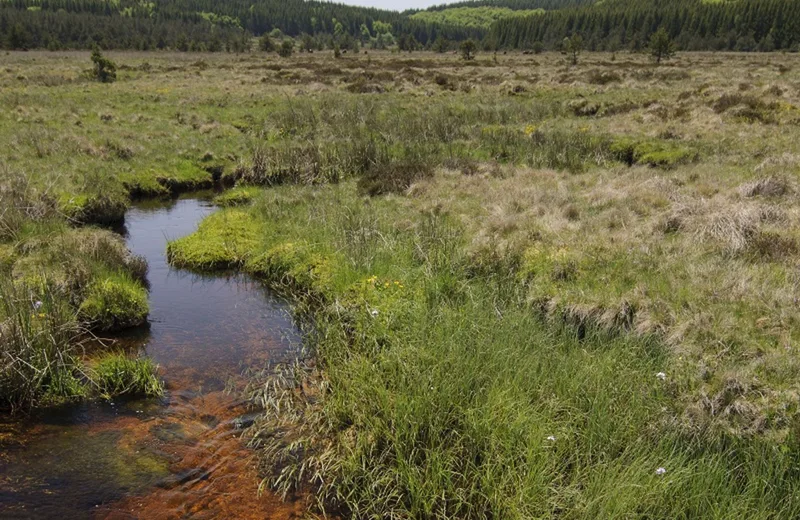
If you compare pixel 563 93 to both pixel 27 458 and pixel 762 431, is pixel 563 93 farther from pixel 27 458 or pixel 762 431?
pixel 27 458

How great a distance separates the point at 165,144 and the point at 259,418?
51.8ft

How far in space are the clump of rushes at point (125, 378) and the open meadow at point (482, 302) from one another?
0.13ft

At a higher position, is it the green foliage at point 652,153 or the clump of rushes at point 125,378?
the green foliage at point 652,153

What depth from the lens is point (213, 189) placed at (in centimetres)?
1689

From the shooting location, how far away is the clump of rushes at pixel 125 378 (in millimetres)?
6605

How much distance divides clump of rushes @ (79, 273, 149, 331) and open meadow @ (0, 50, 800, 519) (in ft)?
0.16

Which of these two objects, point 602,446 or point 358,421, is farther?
point 358,421

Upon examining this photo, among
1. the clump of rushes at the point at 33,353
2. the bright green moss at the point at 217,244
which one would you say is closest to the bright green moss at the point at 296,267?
the bright green moss at the point at 217,244

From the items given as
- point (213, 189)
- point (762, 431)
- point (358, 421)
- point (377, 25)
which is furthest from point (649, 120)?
point (377, 25)

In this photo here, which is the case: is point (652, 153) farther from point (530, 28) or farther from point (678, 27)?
point (530, 28)

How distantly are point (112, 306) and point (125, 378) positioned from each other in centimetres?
201

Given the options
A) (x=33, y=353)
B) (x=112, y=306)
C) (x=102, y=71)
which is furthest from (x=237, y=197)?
(x=102, y=71)

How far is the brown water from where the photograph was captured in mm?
4938

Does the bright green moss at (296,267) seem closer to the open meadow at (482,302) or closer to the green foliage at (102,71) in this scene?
the open meadow at (482,302)
